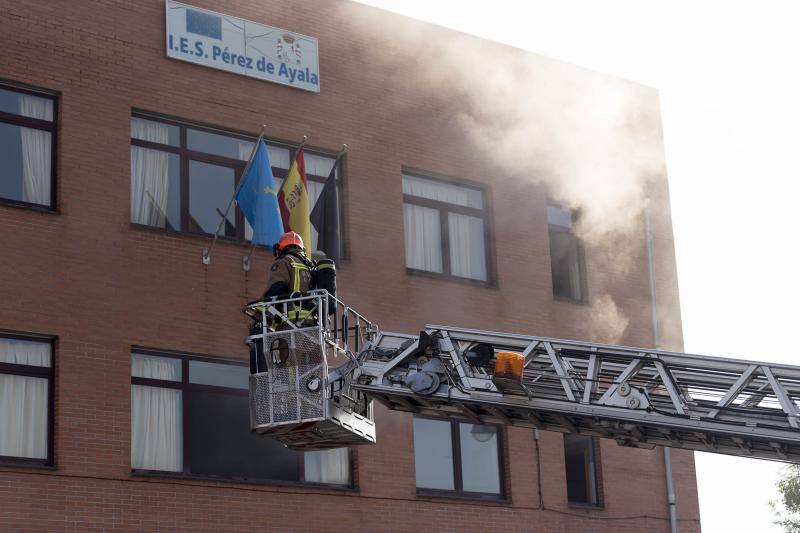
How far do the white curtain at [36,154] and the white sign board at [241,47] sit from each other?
185 centimetres

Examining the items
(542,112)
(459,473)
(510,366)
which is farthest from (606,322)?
(510,366)

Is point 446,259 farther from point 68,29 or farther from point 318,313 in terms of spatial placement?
point 318,313

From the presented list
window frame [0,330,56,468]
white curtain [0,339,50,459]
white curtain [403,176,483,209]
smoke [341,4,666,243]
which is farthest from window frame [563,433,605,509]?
white curtain [0,339,50,459]

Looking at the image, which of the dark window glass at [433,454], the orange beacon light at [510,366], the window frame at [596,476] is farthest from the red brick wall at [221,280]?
the orange beacon light at [510,366]

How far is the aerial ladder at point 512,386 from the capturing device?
439 inches

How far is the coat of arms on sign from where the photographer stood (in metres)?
18.1

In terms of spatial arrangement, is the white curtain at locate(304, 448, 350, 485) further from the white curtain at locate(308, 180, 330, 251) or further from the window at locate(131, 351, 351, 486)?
the white curtain at locate(308, 180, 330, 251)

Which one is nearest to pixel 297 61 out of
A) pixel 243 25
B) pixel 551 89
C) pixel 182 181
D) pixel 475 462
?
pixel 243 25

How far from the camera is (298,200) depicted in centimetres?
1603

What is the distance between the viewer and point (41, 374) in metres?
15.2

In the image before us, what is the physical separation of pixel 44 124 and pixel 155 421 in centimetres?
372

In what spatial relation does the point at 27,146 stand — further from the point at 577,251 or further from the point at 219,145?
the point at 577,251

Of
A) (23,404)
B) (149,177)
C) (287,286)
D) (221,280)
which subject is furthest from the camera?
(149,177)

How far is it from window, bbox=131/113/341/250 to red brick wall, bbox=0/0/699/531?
275mm
